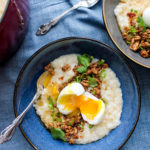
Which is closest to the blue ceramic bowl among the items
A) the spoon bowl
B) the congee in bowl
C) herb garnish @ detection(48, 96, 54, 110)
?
the congee in bowl

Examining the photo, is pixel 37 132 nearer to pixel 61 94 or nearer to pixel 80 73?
pixel 61 94

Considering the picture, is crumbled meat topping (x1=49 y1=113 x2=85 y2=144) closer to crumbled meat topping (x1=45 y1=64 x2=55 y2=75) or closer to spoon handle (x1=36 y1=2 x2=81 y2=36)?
crumbled meat topping (x1=45 y1=64 x2=55 y2=75)

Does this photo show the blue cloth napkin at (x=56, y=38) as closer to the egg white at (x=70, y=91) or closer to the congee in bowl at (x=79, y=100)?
the congee in bowl at (x=79, y=100)

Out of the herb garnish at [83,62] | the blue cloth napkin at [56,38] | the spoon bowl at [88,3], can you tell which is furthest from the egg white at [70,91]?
the spoon bowl at [88,3]

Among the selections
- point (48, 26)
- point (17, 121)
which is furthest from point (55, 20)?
point (17, 121)

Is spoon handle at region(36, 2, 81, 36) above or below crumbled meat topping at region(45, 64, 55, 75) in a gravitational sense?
above

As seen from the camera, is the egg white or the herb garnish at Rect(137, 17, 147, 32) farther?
the herb garnish at Rect(137, 17, 147, 32)

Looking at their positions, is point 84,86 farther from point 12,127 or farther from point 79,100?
point 12,127
